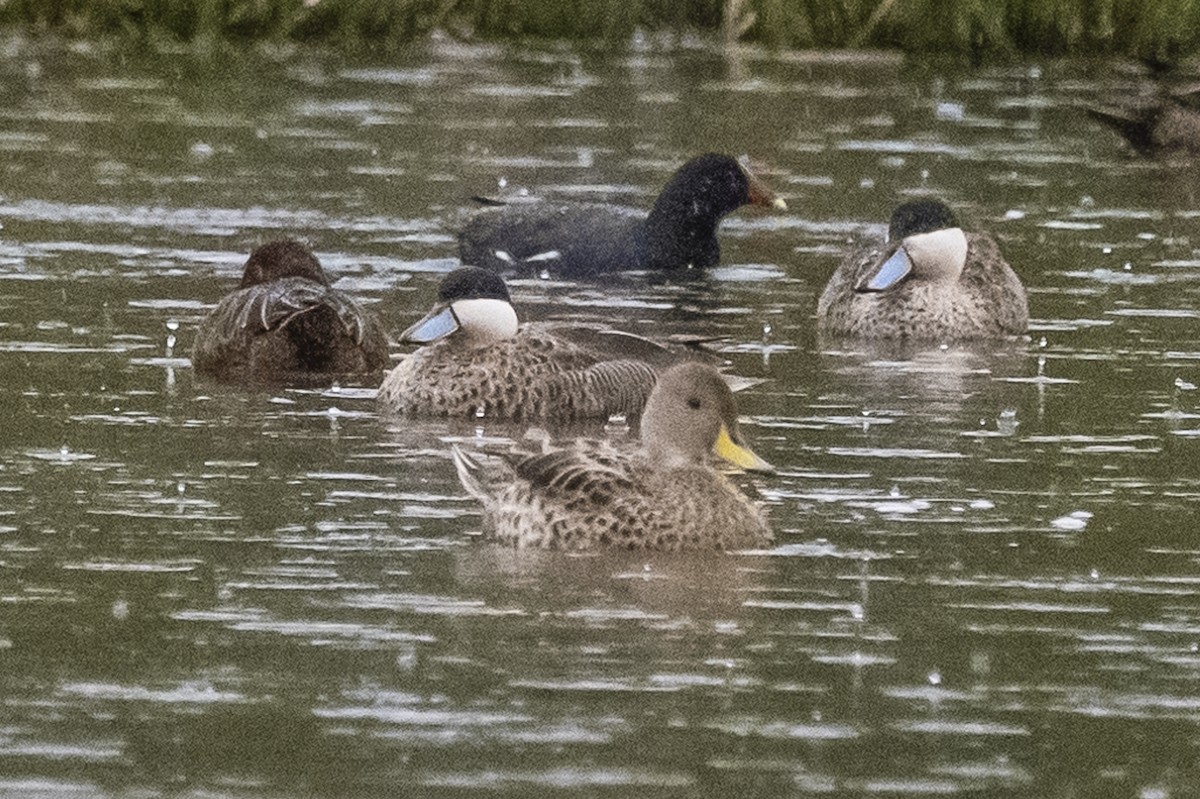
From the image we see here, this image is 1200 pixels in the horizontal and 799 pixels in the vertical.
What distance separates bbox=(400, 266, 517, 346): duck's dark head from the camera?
12.4 meters

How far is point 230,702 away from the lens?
7426mm

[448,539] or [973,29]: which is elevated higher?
[973,29]

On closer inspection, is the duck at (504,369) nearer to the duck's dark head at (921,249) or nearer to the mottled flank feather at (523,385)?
the mottled flank feather at (523,385)

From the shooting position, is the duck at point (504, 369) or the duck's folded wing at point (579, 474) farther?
the duck at point (504, 369)

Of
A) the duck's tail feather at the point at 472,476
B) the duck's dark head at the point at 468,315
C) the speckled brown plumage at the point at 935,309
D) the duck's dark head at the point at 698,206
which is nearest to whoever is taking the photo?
the duck's tail feather at the point at 472,476

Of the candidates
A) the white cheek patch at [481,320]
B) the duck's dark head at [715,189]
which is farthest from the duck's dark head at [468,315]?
the duck's dark head at [715,189]

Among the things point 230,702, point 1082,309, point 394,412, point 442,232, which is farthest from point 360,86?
point 230,702

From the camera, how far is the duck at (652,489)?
9461 millimetres

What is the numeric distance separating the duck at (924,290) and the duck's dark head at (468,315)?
2.60 m

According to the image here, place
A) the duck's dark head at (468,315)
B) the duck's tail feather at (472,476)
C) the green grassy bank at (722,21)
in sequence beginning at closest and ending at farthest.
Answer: the duck's tail feather at (472,476) < the duck's dark head at (468,315) < the green grassy bank at (722,21)

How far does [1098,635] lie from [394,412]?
443cm

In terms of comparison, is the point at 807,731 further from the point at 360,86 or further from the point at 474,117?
the point at 360,86

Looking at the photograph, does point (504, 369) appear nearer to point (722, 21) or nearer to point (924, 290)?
point (924, 290)

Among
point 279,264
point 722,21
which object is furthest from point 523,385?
point 722,21
